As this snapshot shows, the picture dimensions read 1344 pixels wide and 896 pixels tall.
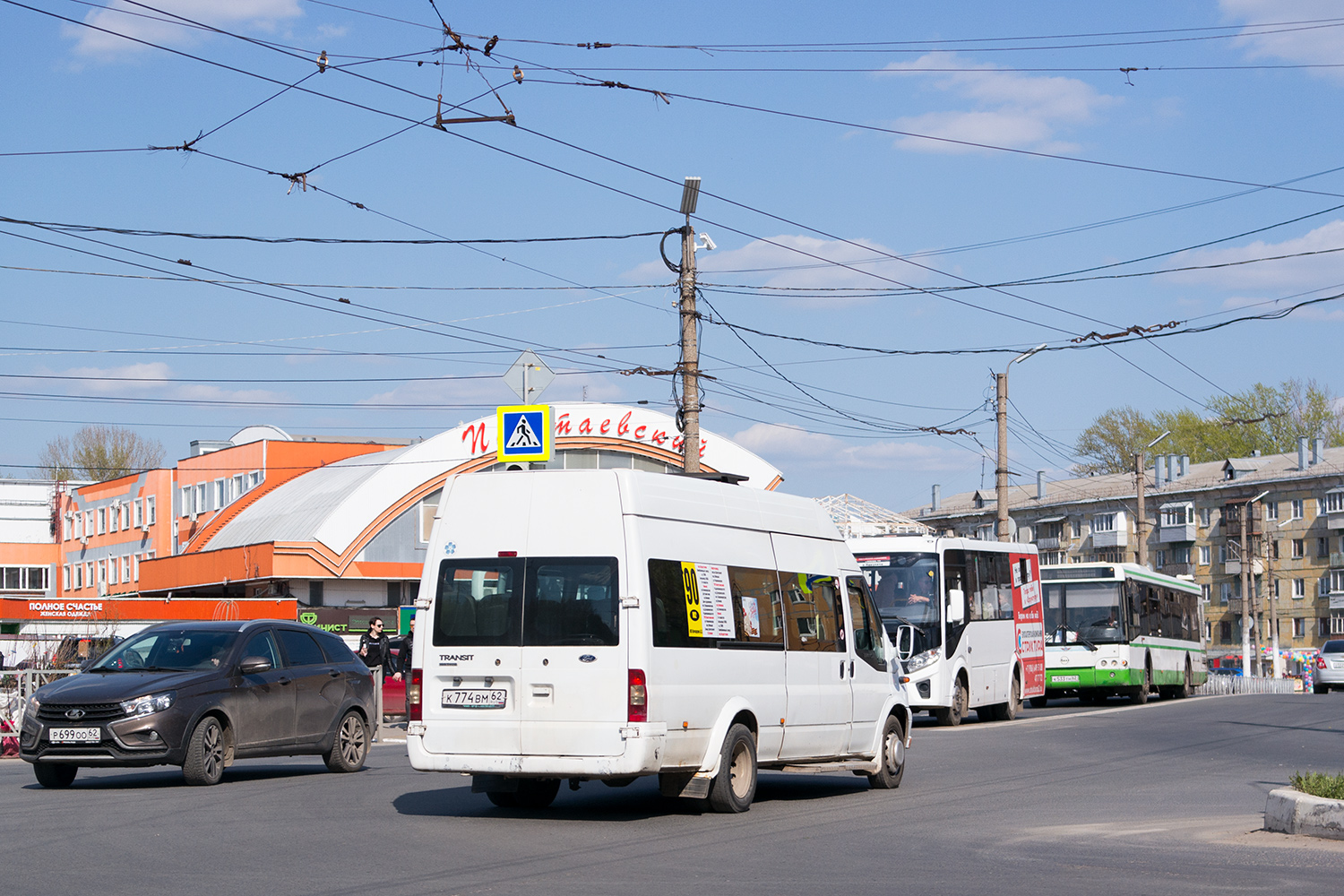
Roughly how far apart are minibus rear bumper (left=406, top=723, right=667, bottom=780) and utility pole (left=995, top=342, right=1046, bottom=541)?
2528cm

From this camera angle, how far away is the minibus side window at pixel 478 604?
467 inches

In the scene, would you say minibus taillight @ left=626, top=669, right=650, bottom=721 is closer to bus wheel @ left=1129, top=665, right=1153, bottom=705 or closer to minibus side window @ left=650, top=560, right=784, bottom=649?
minibus side window @ left=650, top=560, right=784, bottom=649

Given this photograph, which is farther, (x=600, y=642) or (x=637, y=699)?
(x=600, y=642)

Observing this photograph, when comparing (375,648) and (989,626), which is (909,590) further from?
(375,648)

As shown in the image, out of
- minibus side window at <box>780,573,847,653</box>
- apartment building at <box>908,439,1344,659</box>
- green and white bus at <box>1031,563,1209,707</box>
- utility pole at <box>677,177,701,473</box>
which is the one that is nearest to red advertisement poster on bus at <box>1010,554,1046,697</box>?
green and white bus at <box>1031,563,1209,707</box>

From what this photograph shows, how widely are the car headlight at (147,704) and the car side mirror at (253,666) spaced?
35.2 inches

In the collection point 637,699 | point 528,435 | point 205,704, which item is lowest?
point 205,704


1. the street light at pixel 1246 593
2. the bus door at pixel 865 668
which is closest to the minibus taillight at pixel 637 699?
the bus door at pixel 865 668

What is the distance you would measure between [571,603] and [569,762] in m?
1.13

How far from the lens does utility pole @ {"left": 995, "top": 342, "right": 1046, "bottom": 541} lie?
3644 centimetres

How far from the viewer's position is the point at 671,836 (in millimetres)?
10758

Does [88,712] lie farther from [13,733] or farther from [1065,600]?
[1065,600]

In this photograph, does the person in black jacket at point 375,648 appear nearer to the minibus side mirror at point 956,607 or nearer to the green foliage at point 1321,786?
the minibus side mirror at point 956,607

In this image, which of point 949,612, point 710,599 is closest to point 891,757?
point 710,599
